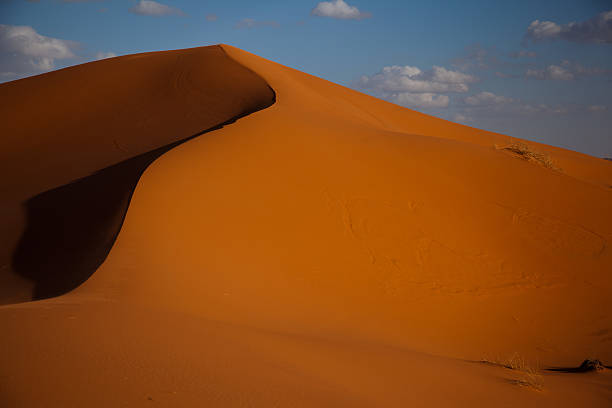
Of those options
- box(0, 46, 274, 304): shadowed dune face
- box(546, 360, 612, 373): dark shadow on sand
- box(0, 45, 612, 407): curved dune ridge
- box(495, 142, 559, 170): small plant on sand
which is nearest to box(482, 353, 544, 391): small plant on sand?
box(0, 45, 612, 407): curved dune ridge

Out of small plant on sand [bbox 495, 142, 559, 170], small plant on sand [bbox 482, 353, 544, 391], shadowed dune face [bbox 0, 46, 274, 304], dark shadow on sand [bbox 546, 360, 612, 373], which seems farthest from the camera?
small plant on sand [bbox 495, 142, 559, 170]

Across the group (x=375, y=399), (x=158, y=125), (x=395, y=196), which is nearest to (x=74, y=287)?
(x=375, y=399)

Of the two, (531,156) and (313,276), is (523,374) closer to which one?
(313,276)

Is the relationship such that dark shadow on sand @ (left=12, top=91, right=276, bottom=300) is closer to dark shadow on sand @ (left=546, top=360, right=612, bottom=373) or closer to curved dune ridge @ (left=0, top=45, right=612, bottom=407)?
curved dune ridge @ (left=0, top=45, right=612, bottom=407)

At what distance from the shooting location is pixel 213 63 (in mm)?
18047

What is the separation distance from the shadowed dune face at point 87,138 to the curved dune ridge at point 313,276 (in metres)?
0.11

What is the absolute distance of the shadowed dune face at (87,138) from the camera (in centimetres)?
691

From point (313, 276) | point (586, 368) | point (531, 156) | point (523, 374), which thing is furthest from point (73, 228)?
point (531, 156)

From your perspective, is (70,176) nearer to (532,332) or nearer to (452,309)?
(452,309)

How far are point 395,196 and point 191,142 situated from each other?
426 cm

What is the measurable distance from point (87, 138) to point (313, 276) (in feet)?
34.5

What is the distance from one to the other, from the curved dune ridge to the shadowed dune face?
11 centimetres

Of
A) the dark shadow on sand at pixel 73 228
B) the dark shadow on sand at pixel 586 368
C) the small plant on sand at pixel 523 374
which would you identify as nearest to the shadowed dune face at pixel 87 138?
the dark shadow on sand at pixel 73 228

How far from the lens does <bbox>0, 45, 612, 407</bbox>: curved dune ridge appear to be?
9.15 ft
